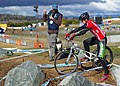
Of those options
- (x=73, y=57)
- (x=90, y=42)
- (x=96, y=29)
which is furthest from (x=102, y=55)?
(x=73, y=57)

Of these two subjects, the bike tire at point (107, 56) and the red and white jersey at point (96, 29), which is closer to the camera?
the red and white jersey at point (96, 29)

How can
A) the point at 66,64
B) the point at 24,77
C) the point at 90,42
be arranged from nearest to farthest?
1. the point at 24,77
2. the point at 90,42
3. the point at 66,64

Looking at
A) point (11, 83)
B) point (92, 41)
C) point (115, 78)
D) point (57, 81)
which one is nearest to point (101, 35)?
point (92, 41)

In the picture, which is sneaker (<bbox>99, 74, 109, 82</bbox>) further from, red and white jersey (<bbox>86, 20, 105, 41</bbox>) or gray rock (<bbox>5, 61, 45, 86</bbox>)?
gray rock (<bbox>5, 61, 45, 86</bbox>)

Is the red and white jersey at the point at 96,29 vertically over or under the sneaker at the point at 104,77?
over

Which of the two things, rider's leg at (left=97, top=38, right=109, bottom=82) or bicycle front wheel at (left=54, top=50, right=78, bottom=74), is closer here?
rider's leg at (left=97, top=38, right=109, bottom=82)

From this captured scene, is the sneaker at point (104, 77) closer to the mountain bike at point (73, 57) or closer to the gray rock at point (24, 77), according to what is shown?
the mountain bike at point (73, 57)

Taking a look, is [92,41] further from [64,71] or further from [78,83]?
[78,83]

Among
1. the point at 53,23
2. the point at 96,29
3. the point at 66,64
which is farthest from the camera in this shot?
the point at 53,23

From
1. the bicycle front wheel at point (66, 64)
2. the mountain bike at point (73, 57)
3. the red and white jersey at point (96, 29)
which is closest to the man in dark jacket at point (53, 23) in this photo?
the bicycle front wheel at point (66, 64)

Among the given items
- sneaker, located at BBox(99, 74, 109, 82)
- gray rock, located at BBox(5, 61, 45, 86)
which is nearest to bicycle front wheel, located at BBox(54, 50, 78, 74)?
sneaker, located at BBox(99, 74, 109, 82)

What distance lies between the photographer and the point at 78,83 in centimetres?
658

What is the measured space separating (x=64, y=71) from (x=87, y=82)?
1956 mm

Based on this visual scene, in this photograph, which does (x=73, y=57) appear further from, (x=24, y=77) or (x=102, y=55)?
(x=24, y=77)
